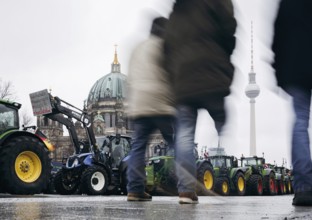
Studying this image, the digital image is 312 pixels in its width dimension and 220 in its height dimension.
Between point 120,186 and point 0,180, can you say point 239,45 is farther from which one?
point 120,186

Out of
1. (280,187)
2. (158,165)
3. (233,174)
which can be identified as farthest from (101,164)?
(280,187)

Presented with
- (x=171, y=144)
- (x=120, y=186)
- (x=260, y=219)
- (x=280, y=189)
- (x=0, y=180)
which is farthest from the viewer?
(x=280, y=189)

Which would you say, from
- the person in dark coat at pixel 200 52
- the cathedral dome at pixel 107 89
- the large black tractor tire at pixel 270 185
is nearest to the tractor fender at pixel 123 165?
the large black tractor tire at pixel 270 185

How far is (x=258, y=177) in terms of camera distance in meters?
21.7

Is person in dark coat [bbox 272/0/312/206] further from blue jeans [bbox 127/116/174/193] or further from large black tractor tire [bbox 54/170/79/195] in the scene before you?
large black tractor tire [bbox 54/170/79/195]

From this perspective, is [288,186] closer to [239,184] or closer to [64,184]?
[239,184]

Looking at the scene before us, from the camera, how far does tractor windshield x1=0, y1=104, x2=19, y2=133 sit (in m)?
10.0

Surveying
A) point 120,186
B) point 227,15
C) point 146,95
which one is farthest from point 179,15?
point 120,186

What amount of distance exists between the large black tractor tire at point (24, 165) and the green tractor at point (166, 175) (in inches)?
256

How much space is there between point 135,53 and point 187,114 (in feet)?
2.39

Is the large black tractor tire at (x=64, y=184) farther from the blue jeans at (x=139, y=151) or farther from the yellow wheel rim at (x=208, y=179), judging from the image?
the blue jeans at (x=139, y=151)

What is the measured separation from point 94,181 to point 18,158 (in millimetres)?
5662

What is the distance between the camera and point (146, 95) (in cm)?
476

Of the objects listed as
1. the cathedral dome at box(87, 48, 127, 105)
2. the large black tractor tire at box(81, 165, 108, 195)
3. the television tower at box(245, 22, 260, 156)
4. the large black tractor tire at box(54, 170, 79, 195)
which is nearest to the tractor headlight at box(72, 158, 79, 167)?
the large black tractor tire at box(54, 170, 79, 195)
